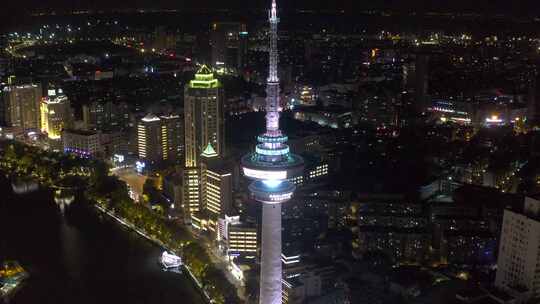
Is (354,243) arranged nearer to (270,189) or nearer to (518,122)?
(270,189)

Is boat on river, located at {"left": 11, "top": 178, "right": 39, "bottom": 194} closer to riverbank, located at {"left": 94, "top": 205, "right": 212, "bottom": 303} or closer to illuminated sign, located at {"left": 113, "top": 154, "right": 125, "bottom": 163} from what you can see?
illuminated sign, located at {"left": 113, "top": 154, "right": 125, "bottom": 163}

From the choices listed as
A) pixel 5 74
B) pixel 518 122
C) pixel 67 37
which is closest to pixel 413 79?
pixel 518 122

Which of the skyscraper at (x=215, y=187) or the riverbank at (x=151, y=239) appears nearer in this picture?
the riverbank at (x=151, y=239)

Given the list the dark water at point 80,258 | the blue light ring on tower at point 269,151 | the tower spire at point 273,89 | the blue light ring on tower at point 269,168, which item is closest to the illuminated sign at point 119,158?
the dark water at point 80,258

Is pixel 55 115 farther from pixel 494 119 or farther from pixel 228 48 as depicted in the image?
pixel 494 119

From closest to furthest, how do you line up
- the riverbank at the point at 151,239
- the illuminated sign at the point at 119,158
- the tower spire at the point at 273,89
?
the tower spire at the point at 273,89 → the riverbank at the point at 151,239 → the illuminated sign at the point at 119,158

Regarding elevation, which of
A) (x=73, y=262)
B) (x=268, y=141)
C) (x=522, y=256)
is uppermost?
(x=268, y=141)

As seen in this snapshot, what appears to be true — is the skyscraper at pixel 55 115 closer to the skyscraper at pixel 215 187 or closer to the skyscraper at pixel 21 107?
the skyscraper at pixel 21 107
